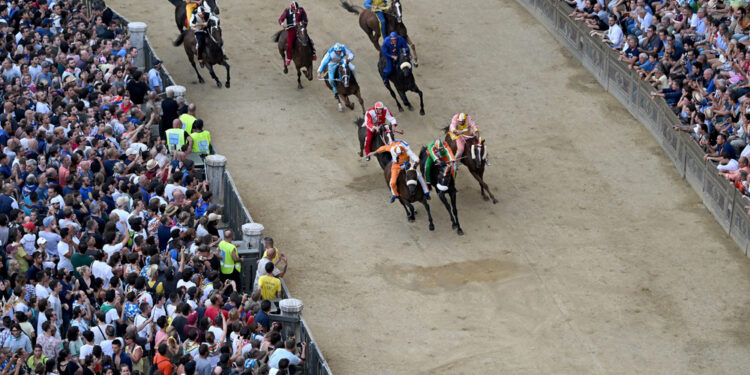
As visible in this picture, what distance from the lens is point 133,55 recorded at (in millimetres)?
27922

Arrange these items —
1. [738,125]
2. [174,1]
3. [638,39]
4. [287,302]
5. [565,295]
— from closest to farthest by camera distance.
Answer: [287,302] → [565,295] → [738,125] → [638,39] → [174,1]

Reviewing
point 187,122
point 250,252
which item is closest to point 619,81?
point 187,122

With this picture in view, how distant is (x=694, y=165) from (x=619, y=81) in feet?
14.6

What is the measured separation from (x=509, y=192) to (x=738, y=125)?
4.67m

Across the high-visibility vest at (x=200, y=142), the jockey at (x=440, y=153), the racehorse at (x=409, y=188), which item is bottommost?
the racehorse at (x=409, y=188)

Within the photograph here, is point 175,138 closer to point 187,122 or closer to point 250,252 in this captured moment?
point 187,122

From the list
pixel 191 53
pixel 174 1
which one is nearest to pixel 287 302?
pixel 191 53

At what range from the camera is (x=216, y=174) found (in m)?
23.8

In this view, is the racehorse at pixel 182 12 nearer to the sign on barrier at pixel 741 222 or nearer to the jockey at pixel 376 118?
the jockey at pixel 376 118

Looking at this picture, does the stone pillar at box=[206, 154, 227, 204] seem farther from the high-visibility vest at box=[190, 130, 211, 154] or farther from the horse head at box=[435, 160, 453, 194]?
the horse head at box=[435, 160, 453, 194]

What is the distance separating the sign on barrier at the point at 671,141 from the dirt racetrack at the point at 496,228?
0.66ft

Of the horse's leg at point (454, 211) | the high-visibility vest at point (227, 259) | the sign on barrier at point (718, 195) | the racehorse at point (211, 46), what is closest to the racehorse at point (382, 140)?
the horse's leg at point (454, 211)

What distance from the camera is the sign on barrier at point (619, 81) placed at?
28781 millimetres

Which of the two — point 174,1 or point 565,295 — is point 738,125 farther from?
point 174,1
